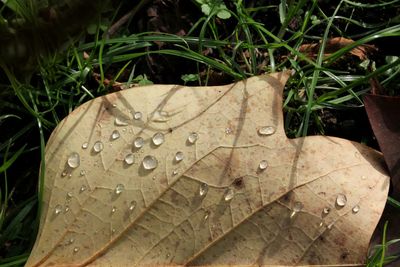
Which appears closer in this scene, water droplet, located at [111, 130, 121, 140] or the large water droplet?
the large water droplet

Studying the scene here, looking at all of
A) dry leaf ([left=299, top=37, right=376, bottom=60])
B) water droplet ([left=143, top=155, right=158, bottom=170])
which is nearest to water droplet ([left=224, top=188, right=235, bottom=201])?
water droplet ([left=143, top=155, right=158, bottom=170])

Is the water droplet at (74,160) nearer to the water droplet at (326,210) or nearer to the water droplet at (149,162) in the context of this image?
the water droplet at (149,162)

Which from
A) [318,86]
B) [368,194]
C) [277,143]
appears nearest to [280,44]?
[318,86]

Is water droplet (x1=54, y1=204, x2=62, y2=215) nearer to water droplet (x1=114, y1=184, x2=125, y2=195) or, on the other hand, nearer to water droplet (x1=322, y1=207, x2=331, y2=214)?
water droplet (x1=114, y1=184, x2=125, y2=195)

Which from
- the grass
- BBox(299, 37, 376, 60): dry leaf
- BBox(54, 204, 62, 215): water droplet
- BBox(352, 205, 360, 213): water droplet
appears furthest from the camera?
BBox(299, 37, 376, 60): dry leaf

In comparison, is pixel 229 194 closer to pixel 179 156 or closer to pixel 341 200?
pixel 179 156

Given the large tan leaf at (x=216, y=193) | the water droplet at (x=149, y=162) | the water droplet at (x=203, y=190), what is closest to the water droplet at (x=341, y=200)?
the large tan leaf at (x=216, y=193)

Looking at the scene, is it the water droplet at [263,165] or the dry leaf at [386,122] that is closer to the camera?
the water droplet at [263,165]

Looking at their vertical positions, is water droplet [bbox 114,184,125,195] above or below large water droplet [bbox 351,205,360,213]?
above
